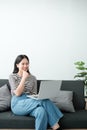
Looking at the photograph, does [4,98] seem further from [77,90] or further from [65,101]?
[77,90]

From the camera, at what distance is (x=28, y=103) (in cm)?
332

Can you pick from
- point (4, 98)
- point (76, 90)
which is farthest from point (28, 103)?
point (76, 90)

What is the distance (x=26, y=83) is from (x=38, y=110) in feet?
1.98

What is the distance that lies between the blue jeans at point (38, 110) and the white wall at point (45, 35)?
1.05m

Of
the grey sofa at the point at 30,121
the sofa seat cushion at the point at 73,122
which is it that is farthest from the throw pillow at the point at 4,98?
the sofa seat cushion at the point at 73,122

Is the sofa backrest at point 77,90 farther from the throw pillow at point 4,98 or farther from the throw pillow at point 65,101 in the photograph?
the throw pillow at point 4,98

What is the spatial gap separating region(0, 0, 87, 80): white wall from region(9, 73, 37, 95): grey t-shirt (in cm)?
67

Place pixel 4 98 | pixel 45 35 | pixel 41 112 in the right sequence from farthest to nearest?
pixel 45 35 < pixel 4 98 < pixel 41 112

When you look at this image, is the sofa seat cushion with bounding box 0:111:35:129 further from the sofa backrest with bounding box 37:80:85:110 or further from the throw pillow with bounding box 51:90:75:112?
the sofa backrest with bounding box 37:80:85:110

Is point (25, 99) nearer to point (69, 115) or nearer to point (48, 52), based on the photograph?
point (69, 115)

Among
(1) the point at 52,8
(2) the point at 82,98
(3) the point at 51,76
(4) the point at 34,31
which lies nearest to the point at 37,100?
(2) the point at 82,98

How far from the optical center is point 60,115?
3258mm

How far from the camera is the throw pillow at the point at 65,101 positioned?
140 inches

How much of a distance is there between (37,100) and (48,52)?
4.23 ft
